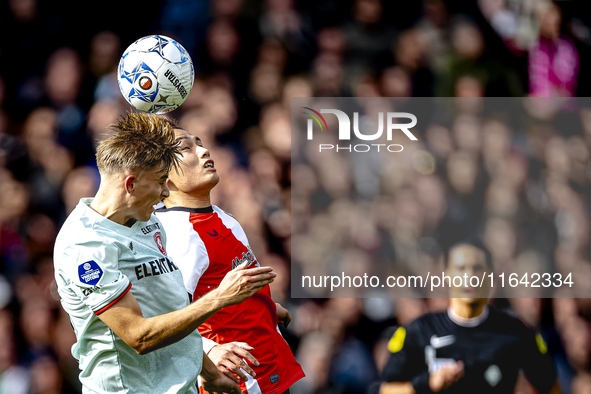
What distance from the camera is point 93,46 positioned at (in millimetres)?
5266

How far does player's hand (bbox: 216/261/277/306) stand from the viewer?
217 centimetres

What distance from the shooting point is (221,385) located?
8.86ft

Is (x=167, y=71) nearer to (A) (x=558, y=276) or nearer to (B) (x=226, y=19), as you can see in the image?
(B) (x=226, y=19)

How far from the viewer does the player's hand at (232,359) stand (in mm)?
2756

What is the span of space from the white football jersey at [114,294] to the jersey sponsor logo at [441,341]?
223cm

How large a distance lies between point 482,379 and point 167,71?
→ 9.83 feet

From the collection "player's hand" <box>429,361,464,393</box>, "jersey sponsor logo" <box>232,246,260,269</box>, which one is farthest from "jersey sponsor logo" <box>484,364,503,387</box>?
"jersey sponsor logo" <box>232,246,260,269</box>

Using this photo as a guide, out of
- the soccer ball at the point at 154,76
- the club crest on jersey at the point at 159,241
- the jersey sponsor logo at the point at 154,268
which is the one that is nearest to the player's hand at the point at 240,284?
the jersey sponsor logo at the point at 154,268

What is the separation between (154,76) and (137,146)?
3.52ft

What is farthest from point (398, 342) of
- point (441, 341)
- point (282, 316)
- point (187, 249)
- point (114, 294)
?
point (114, 294)

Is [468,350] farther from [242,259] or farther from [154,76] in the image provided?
[154,76]

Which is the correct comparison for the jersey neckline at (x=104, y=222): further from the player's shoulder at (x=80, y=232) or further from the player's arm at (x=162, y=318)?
the player's arm at (x=162, y=318)

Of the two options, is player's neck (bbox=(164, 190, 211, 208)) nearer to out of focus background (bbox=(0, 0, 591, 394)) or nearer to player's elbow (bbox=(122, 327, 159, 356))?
player's elbow (bbox=(122, 327, 159, 356))

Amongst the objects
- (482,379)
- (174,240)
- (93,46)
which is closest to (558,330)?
(482,379)
